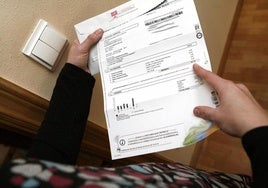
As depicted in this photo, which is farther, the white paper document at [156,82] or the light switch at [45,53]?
the light switch at [45,53]

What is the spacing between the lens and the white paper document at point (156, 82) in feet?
2.14

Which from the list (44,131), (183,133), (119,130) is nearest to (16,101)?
(44,131)

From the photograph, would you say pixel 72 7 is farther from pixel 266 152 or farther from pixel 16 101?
pixel 266 152

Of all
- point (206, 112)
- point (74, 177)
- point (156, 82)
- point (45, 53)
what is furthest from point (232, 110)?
point (45, 53)

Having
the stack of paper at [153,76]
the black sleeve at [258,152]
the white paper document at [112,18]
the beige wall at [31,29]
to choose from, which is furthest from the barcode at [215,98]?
the beige wall at [31,29]

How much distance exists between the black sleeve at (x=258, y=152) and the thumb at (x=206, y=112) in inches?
3.7

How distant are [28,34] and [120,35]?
22 centimetres

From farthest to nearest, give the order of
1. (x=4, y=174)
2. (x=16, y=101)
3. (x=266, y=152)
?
1. (x=16, y=101)
2. (x=266, y=152)
3. (x=4, y=174)

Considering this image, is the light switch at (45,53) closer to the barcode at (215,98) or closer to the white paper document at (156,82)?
the white paper document at (156,82)

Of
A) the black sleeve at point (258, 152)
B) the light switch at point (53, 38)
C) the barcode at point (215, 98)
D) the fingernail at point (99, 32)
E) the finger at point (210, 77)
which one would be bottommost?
the black sleeve at point (258, 152)

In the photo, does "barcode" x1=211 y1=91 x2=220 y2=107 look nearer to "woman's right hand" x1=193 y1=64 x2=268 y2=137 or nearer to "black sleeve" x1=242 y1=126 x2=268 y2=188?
"woman's right hand" x1=193 y1=64 x2=268 y2=137

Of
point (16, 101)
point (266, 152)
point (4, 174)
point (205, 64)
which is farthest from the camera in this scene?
point (16, 101)

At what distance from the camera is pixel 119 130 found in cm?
71

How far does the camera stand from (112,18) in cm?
75
